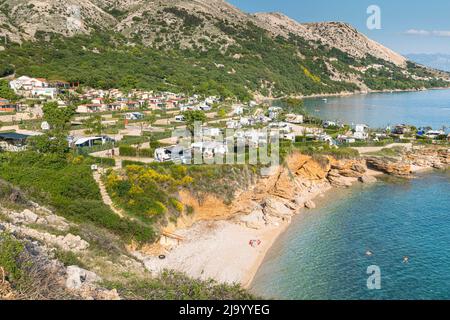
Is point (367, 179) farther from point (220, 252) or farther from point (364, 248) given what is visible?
point (220, 252)

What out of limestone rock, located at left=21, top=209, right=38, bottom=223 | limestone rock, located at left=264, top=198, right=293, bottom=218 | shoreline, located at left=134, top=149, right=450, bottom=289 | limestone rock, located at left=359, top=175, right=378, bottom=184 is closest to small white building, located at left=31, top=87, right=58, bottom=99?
shoreline, located at left=134, top=149, right=450, bottom=289

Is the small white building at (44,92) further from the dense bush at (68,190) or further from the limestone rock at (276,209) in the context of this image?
the limestone rock at (276,209)

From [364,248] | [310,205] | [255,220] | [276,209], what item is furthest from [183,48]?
A: [364,248]

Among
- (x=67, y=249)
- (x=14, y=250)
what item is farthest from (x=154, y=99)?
(x=14, y=250)

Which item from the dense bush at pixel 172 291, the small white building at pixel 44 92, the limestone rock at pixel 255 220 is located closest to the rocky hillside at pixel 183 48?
the small white building at pixel 44 92

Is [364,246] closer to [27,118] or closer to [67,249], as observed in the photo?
[67,249]

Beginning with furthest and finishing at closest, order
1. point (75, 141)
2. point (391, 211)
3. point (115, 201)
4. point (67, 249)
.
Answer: point (75, 141) → point (391, 211) → point (115, 201) → point (67, 249)
